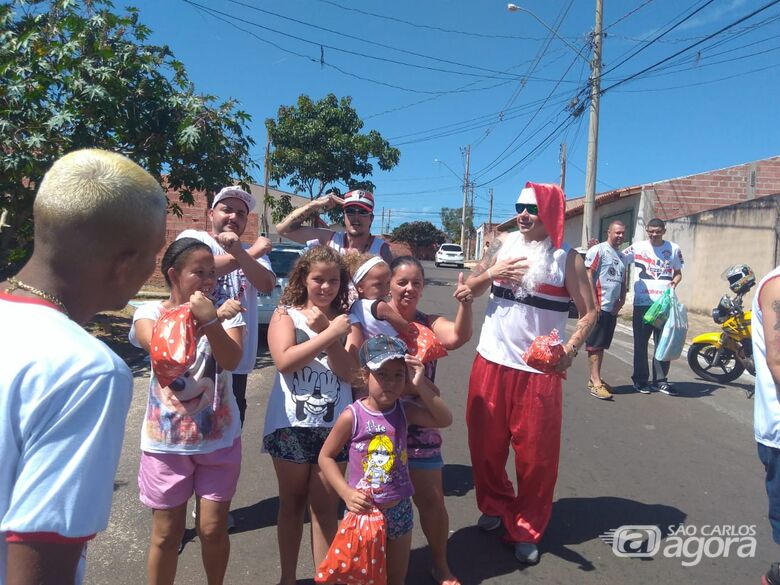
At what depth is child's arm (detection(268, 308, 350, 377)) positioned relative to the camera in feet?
8.26

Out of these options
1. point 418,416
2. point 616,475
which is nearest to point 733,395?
point 616,475

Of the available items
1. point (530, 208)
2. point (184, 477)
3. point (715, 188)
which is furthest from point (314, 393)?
point (715, 188)

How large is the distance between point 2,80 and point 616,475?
7780 mm

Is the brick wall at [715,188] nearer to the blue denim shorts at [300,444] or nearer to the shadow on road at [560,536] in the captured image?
the shadow on road at [560,536]

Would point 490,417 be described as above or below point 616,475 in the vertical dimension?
above

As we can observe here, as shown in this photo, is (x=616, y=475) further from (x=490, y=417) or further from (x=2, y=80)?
(x=2, y=80)

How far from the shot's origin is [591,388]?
6742mm

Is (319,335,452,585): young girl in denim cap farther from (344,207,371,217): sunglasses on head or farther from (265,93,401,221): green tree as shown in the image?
(265,93,401,221): green tree

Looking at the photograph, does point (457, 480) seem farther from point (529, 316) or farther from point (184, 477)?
point (184, 477)

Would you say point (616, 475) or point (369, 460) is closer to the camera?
point (369, 460)

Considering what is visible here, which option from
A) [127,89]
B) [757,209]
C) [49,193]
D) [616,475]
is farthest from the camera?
[757,209]

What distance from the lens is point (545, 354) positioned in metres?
3.06

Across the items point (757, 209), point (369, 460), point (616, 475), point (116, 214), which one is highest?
A: point (757, 209)

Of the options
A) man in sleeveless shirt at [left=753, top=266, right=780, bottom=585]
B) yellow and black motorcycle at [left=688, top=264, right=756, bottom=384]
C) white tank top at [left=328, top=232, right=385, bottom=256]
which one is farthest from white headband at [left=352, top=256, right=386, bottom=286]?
yellow and black motorcycle at [left=688, top=264, right=756, bottom=384]
